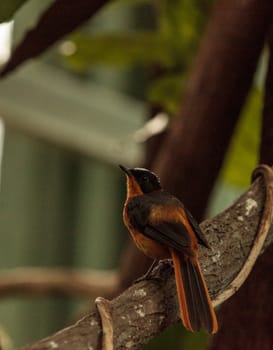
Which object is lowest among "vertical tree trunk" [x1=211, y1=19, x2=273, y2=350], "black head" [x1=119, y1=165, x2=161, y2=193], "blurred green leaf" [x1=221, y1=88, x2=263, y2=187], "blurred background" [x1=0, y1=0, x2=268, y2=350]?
"blurred background" [x1=0, y1=0, x2=268, y2=350]

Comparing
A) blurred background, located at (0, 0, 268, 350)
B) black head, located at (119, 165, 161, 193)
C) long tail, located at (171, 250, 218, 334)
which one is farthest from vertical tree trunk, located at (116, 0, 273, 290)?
blurred background, located at (0, 0, 268, 350)

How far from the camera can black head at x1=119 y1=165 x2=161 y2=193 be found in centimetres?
67

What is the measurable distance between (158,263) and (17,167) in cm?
196

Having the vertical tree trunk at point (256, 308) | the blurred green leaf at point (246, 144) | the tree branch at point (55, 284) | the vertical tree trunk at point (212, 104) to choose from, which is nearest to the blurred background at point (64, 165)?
the tree branch at point (55, 284)

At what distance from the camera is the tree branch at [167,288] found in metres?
0.45

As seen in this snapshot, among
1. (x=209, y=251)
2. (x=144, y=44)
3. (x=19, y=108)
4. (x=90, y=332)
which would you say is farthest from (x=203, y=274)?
(x=19, y=108)

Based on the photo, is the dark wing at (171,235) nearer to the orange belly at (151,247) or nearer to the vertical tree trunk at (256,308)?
the orange belly at (151,247)

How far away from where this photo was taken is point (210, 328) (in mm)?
505

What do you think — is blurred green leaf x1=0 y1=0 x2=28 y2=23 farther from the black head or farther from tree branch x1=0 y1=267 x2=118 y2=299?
tree branch x1=0 y1=267 x2=118 y2=299

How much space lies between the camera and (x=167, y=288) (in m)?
0.55

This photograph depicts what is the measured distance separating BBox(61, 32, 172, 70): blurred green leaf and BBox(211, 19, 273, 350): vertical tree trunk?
610 millimetres

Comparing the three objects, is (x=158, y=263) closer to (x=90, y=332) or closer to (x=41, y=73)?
(x=90, y=332)

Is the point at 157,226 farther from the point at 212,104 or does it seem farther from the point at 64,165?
the point at 64,165

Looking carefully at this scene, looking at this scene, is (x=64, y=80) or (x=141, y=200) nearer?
(x=141, y=200)
